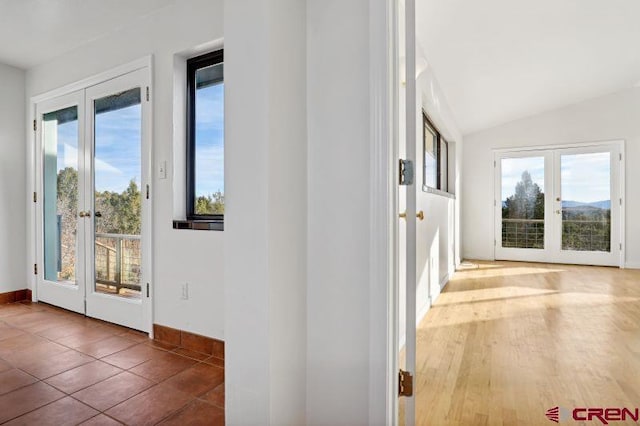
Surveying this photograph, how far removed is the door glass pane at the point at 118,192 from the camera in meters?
2.73

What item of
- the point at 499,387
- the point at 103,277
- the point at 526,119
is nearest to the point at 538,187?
the point at 526,119

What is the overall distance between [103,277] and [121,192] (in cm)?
75

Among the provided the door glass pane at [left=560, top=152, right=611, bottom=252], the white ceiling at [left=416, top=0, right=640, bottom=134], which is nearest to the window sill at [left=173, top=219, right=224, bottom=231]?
the white ceiling at [left=416, top=0, right=640, bottom=134]

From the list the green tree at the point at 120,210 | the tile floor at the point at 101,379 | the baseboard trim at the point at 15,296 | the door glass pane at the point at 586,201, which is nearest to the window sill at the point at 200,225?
the green tree at the point at 120,210

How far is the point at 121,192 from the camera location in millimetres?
2822

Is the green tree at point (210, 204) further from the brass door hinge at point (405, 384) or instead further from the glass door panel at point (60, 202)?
the brass door hinge at point (405, 384)

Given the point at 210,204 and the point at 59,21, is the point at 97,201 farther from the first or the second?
the point at 59,21

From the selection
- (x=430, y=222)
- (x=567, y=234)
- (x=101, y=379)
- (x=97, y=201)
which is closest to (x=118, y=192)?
(x=97, y=201)

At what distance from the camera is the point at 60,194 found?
3.38 metres

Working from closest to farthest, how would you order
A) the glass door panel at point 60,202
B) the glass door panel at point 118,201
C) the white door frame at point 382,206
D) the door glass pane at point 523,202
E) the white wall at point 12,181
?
the white door frame at point 382,206 → the glass door panel at point 118,201 → the glass door panel at point 60,202 → the white wall at point 12,181 → the door glass pane at point 523,202

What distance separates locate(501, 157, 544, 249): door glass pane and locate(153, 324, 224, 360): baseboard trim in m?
5.69

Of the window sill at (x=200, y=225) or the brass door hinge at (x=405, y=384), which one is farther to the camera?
the window sill at (x=200, y=225)

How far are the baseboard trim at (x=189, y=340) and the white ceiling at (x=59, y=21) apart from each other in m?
2.19

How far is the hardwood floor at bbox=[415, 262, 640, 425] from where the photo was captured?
174 centimetres
